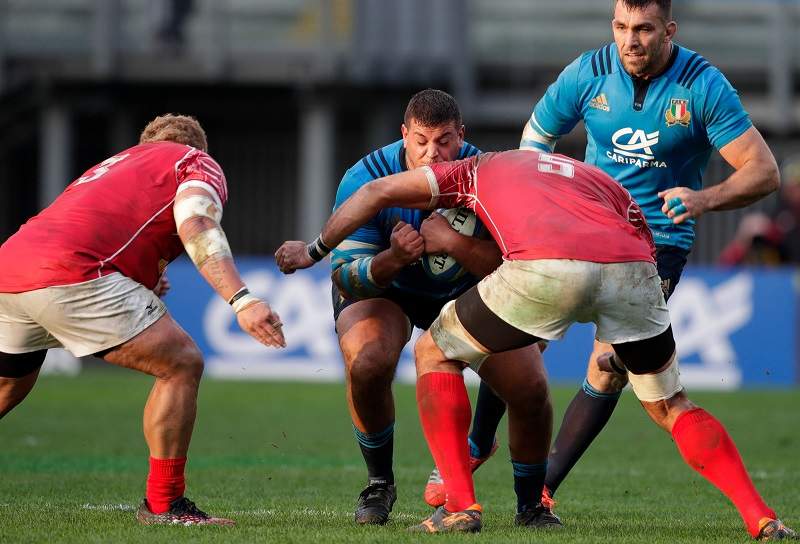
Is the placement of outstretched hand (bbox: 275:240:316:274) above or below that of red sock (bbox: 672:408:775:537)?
above

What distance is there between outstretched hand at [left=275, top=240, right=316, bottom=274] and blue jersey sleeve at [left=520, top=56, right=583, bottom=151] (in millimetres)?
1694

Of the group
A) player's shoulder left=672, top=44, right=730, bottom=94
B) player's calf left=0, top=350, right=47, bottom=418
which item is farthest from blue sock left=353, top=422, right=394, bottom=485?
player's shoulder left=672, top=44, right=730, bottom=94

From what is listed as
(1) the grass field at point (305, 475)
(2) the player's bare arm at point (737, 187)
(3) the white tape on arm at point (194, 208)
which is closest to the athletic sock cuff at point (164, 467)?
(1) the grass field at point (305, 475)

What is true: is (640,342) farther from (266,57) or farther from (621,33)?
(266,57)

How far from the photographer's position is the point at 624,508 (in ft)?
24.8

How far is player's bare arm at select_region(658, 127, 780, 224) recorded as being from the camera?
6156 millimetres

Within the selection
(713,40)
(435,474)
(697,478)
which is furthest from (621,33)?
(713,40)

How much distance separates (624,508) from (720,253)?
14604 mm

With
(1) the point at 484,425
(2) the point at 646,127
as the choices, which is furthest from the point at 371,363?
(2) the point at 646,127

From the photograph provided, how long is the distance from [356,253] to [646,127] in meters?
1.62

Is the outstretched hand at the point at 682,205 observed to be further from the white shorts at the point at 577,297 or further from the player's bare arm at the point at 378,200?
the player's bare arm at the point at 378,200

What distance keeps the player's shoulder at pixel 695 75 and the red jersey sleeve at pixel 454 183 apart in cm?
144

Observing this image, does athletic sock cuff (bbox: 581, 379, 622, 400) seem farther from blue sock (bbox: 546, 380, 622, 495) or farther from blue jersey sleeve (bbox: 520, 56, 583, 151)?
blue jersey sleeve (bbox: 520, 56, 583, 151)

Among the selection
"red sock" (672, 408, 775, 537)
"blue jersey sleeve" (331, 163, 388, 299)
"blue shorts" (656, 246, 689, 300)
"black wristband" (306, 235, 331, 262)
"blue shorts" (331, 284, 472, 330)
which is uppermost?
"black wristband" (306, 235, 331, 262)
